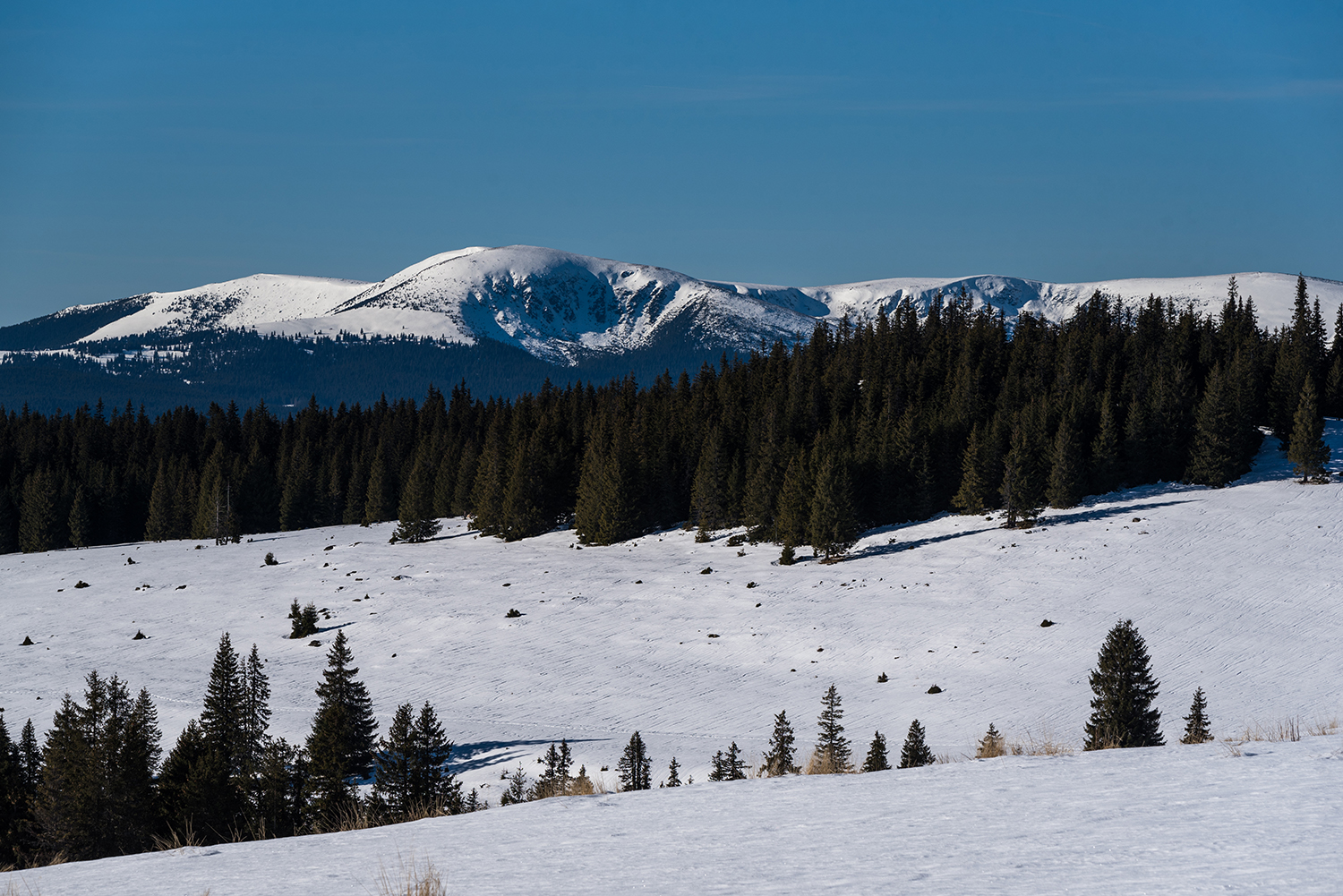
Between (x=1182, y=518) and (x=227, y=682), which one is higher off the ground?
(x=1182, y=518)

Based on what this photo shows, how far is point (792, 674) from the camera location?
168 ft

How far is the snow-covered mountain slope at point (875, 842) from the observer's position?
6.90m

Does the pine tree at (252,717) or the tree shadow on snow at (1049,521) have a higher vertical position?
the tree shadow on snow at (1049,521)

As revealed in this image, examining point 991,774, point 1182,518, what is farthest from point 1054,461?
point 991,774

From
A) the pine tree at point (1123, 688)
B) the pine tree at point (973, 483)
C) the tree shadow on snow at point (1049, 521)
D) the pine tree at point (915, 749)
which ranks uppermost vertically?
the pine tree at point (973, 483)

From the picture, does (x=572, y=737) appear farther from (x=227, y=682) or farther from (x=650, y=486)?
(x=650, y=486)

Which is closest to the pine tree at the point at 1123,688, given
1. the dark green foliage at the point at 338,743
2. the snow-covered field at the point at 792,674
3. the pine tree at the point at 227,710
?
the snow-covered field at the point at 792,674

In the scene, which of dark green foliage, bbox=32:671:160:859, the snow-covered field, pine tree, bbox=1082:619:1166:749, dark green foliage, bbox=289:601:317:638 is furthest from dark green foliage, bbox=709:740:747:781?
dark green foliage, bbox=289:601:317:638

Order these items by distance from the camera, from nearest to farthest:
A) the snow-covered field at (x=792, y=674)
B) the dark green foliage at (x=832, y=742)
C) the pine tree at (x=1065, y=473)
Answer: the snow-covered field at (x=792, y=674), the dark green foliage at (x=832, y=742), the pine tree at (x=1065, y=473)

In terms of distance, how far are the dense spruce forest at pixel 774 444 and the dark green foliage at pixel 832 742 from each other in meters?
39.0

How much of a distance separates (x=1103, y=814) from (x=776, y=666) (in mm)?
45018

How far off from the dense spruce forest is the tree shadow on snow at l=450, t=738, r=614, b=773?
3859cm

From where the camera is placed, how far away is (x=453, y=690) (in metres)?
49.0

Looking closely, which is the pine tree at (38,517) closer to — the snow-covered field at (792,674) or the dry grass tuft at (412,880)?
the snow-covered field at (792,674)
